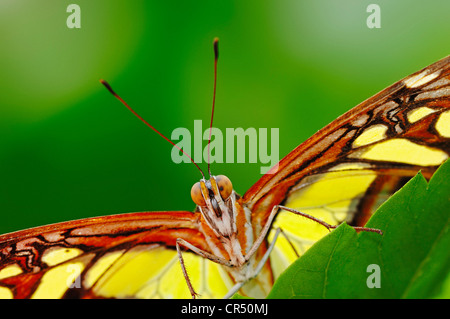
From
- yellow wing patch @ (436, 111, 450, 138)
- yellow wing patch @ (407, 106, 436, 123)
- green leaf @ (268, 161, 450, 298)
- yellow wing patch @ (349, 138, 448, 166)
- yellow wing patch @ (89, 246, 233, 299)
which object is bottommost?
yellow wing patch @ (89, 246, 233, 299)

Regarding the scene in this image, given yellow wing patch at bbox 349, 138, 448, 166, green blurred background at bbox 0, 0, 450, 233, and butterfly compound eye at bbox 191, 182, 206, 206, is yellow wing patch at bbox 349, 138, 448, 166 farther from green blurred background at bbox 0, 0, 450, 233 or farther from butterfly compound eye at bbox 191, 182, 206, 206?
green blurred background at bbox 0, 0, 450, 233

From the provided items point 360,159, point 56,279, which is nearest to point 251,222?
point 360,159

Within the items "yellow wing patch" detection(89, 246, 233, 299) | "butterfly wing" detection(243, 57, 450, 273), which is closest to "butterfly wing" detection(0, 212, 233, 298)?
"yellow wing patch" detection(89, 246, 233, 299)

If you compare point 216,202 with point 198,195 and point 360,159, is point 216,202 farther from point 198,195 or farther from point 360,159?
point 360,159

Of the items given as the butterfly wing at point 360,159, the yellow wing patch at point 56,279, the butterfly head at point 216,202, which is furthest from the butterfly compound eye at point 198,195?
the yellow wing patch at point 56,279

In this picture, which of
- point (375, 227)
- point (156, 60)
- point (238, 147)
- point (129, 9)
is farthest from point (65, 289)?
point (129, 9)

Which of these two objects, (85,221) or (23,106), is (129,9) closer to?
(23,106)
